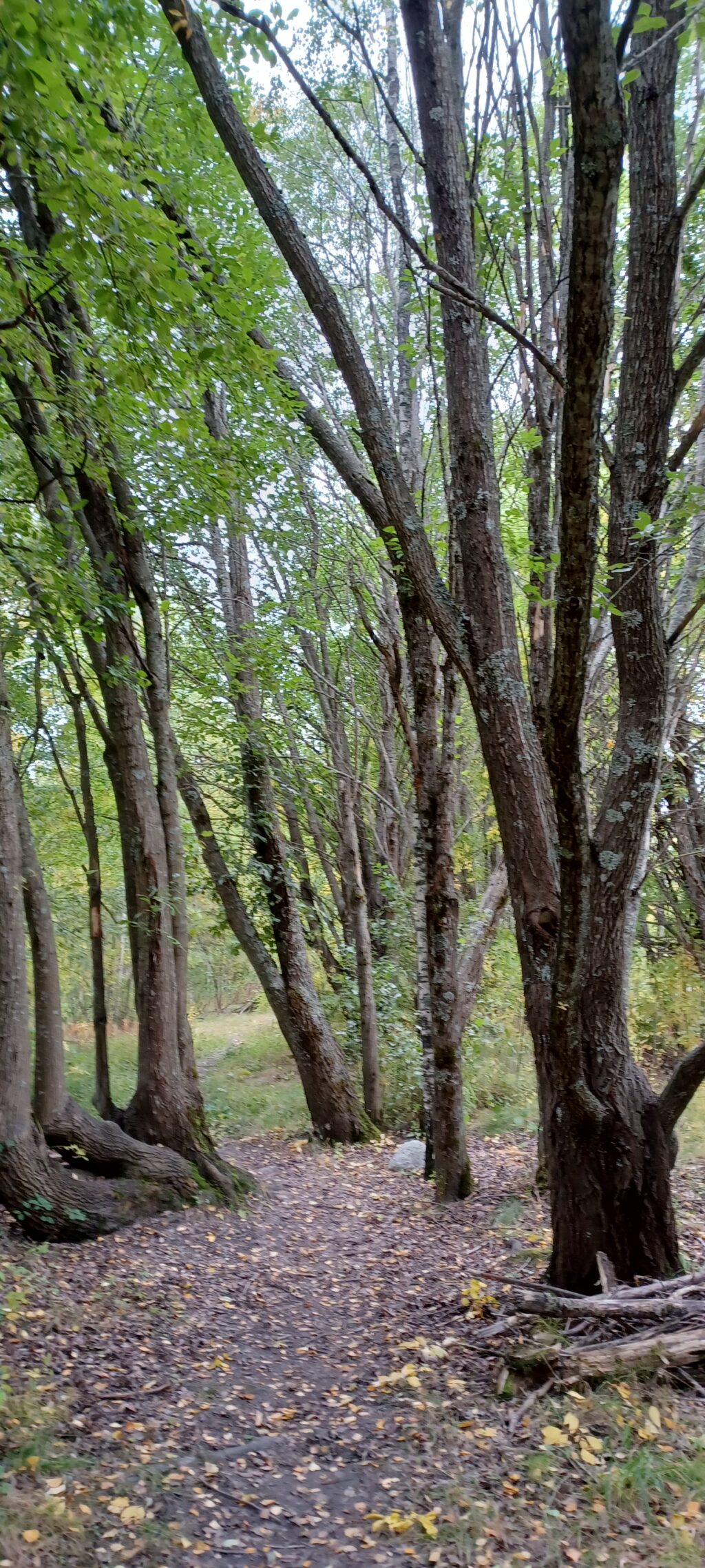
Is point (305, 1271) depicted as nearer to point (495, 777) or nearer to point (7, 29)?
point (495, 777)

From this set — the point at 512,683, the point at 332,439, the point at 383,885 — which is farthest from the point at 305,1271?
the point at 383,885

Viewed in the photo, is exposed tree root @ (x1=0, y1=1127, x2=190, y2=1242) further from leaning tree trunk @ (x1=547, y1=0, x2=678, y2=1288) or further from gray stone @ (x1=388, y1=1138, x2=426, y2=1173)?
leaning tree trunk @ (x1=547, y1=0, x2=678, y2=1288)

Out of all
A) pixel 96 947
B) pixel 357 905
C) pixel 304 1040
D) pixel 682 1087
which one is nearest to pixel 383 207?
pixel 682 1087

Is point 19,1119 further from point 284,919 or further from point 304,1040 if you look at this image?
point 304,1040

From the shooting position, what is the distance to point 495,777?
4035mm

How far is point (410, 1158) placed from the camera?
8.00 m

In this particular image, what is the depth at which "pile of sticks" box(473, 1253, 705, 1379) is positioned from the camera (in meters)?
3.25

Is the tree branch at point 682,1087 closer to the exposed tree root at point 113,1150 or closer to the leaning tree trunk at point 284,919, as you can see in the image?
the exposed tree root at point 113,1150

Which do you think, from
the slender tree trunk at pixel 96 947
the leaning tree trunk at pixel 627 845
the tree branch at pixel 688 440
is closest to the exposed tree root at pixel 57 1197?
the slender tree trunk at pixel 96 947

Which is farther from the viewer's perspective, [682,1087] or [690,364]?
[682,1087]

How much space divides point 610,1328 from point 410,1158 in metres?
4.72

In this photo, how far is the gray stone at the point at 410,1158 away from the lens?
7902 mm

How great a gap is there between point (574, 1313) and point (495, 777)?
2.32 metres

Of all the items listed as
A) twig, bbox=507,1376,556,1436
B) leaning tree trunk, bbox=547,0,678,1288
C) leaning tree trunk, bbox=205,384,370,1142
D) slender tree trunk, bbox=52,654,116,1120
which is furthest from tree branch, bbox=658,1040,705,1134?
leaning tree trunk, bbox=205,384,370,1142
